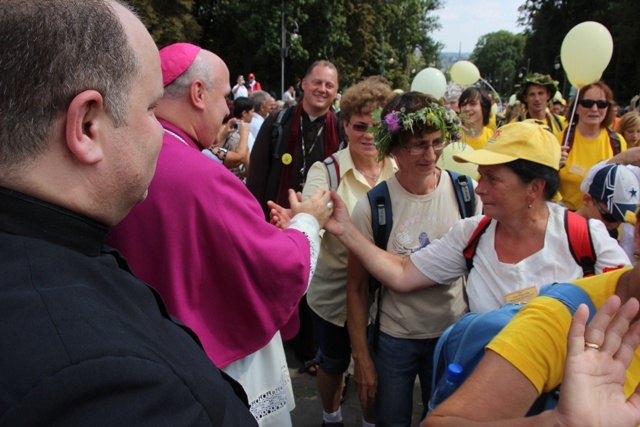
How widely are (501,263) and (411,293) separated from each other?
503 mm

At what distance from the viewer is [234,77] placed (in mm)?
30516

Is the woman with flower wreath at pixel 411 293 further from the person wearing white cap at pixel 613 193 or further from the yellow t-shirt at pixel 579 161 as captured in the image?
the yellow t-shirt at pixel 579 161

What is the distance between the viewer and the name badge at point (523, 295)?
199cm

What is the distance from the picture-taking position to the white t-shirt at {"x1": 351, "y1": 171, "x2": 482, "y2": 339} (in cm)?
246

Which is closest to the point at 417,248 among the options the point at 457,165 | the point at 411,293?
the point at 411,293

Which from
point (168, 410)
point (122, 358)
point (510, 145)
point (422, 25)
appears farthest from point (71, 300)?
point (422, 25)

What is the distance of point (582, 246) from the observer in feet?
6.56

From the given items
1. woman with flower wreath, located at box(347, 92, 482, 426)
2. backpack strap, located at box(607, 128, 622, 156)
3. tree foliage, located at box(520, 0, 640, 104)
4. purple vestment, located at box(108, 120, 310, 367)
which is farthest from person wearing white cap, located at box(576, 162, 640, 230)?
tree foliage, located at box(520, 0, 640, 104)

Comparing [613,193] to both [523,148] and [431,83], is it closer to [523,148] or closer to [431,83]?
[523,148]

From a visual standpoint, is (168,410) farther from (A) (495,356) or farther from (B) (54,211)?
(A) (495,356)

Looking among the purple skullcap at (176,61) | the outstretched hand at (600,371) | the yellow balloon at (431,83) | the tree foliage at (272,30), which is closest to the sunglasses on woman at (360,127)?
the purple skullcap at (176,61)

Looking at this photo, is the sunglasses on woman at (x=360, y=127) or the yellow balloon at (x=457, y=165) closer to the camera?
the sunglasses on woman at (x=360, y=127)

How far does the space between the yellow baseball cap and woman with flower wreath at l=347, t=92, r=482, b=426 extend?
1.39ft

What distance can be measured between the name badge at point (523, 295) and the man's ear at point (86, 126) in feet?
5.51
